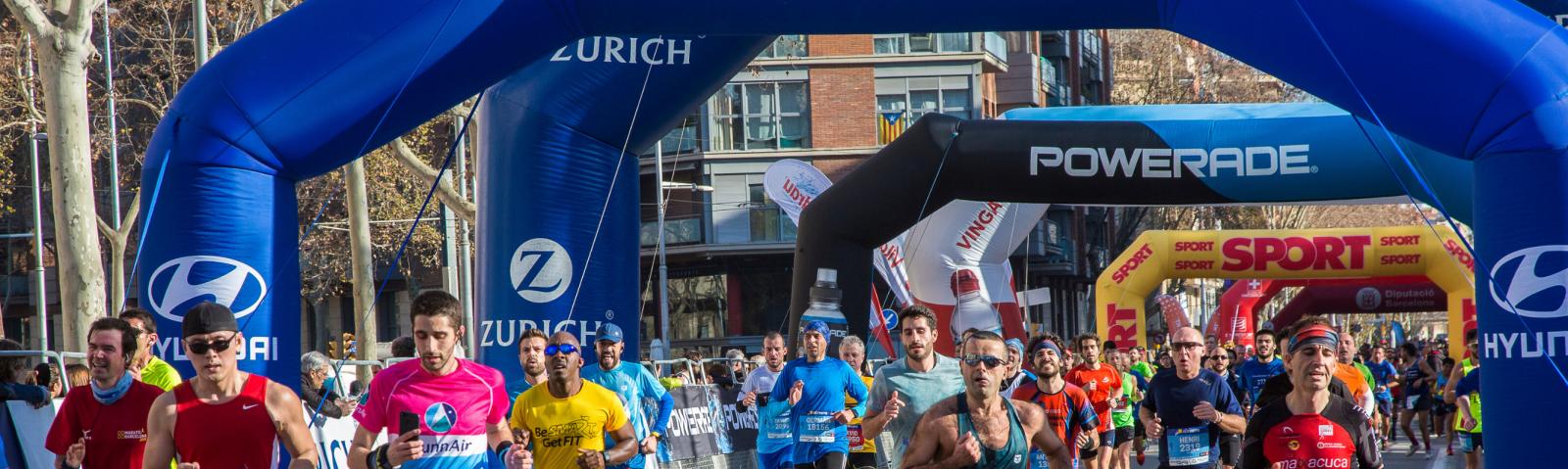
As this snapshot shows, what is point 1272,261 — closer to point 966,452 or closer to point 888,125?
point 888,125

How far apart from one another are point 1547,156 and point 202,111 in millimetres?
6369

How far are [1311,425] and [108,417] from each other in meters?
4.85

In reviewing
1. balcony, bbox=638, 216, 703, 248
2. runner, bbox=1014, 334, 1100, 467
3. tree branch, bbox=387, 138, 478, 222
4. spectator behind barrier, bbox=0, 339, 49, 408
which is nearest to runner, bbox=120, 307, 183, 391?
spectator behind barrier, bbox=0, 339, 49, 408

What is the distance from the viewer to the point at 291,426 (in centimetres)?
666

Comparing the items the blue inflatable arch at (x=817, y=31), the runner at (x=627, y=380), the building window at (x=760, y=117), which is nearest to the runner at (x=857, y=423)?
the runner at (x=627, y=380)

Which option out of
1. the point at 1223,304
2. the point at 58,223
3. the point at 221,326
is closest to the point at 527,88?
the point at 221,326

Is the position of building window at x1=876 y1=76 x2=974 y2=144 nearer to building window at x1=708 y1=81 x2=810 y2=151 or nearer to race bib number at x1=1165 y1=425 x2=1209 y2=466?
building window at x1=708 y1=81 x2=810 y2=151

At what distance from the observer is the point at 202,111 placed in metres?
9.48

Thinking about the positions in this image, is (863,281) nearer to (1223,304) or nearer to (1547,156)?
(1547,156)

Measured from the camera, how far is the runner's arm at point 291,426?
6633 millimetres

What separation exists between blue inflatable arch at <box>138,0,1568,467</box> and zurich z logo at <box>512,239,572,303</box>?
2586 millimetres

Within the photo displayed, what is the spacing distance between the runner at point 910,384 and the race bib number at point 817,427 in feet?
9.19

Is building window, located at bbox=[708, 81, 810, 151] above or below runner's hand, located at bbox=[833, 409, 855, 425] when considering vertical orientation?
above

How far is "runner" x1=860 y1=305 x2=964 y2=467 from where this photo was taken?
9.12 meters
